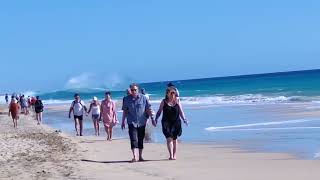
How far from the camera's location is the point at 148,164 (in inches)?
439

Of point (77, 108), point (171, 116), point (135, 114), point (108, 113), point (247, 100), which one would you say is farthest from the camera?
point (247, 100)

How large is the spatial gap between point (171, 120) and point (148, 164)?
94 centimetres

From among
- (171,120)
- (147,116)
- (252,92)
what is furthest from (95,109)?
(252,92)

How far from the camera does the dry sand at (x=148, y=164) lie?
9648 mm

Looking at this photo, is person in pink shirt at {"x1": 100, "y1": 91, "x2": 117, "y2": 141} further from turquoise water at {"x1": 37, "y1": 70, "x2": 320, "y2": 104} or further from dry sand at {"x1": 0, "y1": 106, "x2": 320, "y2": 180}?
turquoise water at {"x1": 37, "y1": 70, "x2": 320, "y2": 104}

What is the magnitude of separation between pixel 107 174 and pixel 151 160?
79.6 inches

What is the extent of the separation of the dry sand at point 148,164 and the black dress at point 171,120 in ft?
1.78

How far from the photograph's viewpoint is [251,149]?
13445 millimetres

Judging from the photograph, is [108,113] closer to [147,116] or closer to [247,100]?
[147,116]

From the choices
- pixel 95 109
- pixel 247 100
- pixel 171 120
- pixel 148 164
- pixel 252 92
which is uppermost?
pixel 252 92

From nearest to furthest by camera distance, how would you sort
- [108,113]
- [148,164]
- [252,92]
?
[148,164], [108,113], [252,92]

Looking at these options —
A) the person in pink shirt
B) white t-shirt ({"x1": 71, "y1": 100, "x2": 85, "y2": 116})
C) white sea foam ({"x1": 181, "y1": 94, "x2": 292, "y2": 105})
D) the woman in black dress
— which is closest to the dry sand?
the woman in black dress

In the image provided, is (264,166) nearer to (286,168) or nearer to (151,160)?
(286,168)

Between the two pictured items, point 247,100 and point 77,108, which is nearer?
point 77,108
